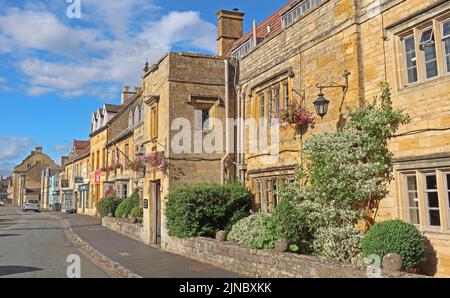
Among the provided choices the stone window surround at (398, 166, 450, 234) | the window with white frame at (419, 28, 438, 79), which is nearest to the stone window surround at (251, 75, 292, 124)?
the window with white frame at (419, 28, 438, 79)

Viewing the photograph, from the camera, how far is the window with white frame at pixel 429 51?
8.48m

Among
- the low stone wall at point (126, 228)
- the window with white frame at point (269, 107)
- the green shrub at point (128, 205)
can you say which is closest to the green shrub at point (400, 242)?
the window with white frame at point (269, 107)

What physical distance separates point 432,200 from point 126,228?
51.5 ft

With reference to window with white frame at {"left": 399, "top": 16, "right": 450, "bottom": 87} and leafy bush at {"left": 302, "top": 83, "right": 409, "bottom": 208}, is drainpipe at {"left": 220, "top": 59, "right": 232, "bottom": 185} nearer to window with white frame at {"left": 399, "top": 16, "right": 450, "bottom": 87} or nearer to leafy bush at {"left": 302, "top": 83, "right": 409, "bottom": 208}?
leafy bush at {"left": 302, "top": 83, "right": 409, "bottom": 208}

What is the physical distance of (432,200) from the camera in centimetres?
838

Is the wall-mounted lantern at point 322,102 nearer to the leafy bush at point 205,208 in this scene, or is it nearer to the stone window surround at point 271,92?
the stone window surround at point 271,92

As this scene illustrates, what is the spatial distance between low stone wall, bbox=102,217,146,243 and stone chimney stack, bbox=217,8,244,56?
32.0 ft

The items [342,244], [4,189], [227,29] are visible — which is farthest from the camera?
[4,189]

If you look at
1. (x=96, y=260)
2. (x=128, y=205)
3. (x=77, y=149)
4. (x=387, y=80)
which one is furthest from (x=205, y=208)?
(x=77, y=149)

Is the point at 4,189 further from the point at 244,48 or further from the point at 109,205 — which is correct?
the point at 244,48

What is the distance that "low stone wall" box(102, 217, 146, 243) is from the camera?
18472mm

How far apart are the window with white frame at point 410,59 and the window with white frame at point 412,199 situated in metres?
2.09

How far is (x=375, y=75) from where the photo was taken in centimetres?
972

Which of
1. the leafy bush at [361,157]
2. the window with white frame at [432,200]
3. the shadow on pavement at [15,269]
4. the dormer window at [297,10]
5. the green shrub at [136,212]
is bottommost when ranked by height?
the shadow on pavement at [15,269]
